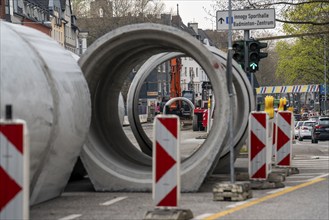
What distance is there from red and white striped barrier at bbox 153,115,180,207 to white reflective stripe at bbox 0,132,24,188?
12.2 feet

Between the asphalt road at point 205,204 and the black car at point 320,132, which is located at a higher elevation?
the asphalt road at point 205,204

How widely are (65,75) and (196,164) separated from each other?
8.82ft

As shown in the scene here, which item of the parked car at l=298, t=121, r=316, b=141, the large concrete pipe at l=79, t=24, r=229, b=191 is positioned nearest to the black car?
the parked car at l=298, t=121, r=316, b=141

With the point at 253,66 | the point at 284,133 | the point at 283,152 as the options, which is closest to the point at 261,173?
the point at 284,133

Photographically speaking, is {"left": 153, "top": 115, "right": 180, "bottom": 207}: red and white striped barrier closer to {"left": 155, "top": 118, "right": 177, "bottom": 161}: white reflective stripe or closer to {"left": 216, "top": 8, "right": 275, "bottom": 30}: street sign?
{"left": 155, "top": 118, "right": 177, "bottom": 161}: white reflective stripe

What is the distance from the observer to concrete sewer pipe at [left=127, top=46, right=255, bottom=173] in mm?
21750

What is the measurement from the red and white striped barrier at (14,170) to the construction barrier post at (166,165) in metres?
3.71

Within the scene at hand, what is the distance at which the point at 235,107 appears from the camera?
23.5 m

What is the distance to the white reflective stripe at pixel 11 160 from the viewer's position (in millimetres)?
9016

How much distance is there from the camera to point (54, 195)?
16.1 m

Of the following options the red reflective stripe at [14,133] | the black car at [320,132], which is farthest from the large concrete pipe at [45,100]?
the black car at [320,132]

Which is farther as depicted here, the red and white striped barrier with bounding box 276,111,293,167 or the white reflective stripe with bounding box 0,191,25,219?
the red and white striped barrier with bounding box 276,111,293,167

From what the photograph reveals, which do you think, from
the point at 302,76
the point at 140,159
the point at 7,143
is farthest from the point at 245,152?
the point at 302,76

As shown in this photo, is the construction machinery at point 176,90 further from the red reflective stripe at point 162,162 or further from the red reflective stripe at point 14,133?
the red reflective stripe at point 14,133
